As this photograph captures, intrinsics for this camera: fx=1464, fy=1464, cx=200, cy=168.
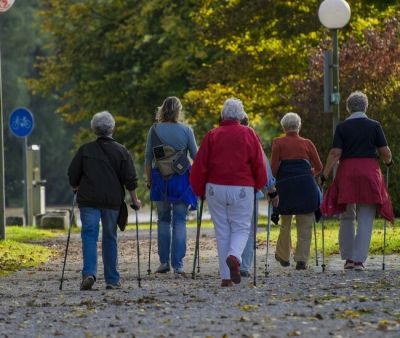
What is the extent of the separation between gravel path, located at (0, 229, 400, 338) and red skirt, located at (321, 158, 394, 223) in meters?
0.75

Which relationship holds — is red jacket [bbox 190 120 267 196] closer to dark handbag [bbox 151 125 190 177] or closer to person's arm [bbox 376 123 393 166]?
dark handbag [bbox 151 125 190 177]

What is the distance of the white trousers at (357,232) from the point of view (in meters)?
15.6

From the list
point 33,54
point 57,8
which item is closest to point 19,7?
point 33,54

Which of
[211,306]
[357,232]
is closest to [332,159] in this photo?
[357,232]

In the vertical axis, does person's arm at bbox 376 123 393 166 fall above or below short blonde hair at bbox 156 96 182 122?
below

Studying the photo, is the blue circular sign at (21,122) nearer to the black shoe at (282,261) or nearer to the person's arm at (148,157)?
the black shoe at (282,261)

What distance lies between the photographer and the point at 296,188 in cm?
1655

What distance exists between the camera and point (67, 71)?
46406 millimetres

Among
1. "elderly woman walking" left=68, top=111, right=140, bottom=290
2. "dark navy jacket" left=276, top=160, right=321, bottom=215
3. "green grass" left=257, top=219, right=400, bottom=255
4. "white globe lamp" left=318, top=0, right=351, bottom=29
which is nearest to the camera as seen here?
"elderly woman walking" left=68, top=111, right=140, bottom=290

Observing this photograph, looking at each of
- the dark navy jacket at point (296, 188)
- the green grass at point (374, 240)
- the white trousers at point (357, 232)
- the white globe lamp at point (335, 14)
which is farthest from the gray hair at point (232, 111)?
the white globe lamp at point (335, 14)

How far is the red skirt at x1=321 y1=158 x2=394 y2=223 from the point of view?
15.6 meters

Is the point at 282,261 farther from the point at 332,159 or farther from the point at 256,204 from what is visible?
the point at 256,204

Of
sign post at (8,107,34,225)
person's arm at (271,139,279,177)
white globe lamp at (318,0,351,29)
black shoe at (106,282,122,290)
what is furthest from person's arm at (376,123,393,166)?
sign post at (8,107,34,225)

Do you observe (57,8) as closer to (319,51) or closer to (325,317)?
(319,51)
